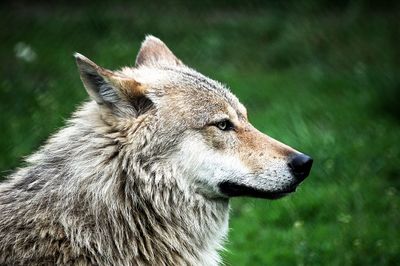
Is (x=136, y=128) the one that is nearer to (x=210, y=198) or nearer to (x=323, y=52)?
(x=210, y=198)

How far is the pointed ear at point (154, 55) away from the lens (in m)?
4.77

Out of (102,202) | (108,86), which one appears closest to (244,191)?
(102,202)

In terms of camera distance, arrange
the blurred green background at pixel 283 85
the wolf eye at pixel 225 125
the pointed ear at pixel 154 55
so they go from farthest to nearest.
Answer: the blurred green background at pixel 283 85
the pointed ear at pixel 154 55
the wolf eye at pixel 225 125

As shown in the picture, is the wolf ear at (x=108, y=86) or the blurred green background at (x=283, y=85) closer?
the wolf ear at (x=108, y=86)

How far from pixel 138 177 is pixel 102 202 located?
0.25 m

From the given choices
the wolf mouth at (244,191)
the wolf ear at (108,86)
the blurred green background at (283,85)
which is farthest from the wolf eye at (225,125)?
the blurred green background at (283,85)

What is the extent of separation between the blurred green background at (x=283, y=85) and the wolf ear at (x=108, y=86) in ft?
1.84

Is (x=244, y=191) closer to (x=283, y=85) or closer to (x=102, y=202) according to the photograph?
(x=102, y=202)

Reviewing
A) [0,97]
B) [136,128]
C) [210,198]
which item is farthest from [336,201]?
[0,97]

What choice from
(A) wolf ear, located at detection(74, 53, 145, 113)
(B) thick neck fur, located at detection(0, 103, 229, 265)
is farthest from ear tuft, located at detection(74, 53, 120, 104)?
(B) thick neck fur, located at detection(0, 103, 229, 265)

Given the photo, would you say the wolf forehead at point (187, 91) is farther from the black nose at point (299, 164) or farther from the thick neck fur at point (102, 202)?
the black nose at point (299, 164)

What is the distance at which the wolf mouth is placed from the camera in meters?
4.14

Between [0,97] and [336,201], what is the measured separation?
466 centimetres

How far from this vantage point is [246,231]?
252 inches
